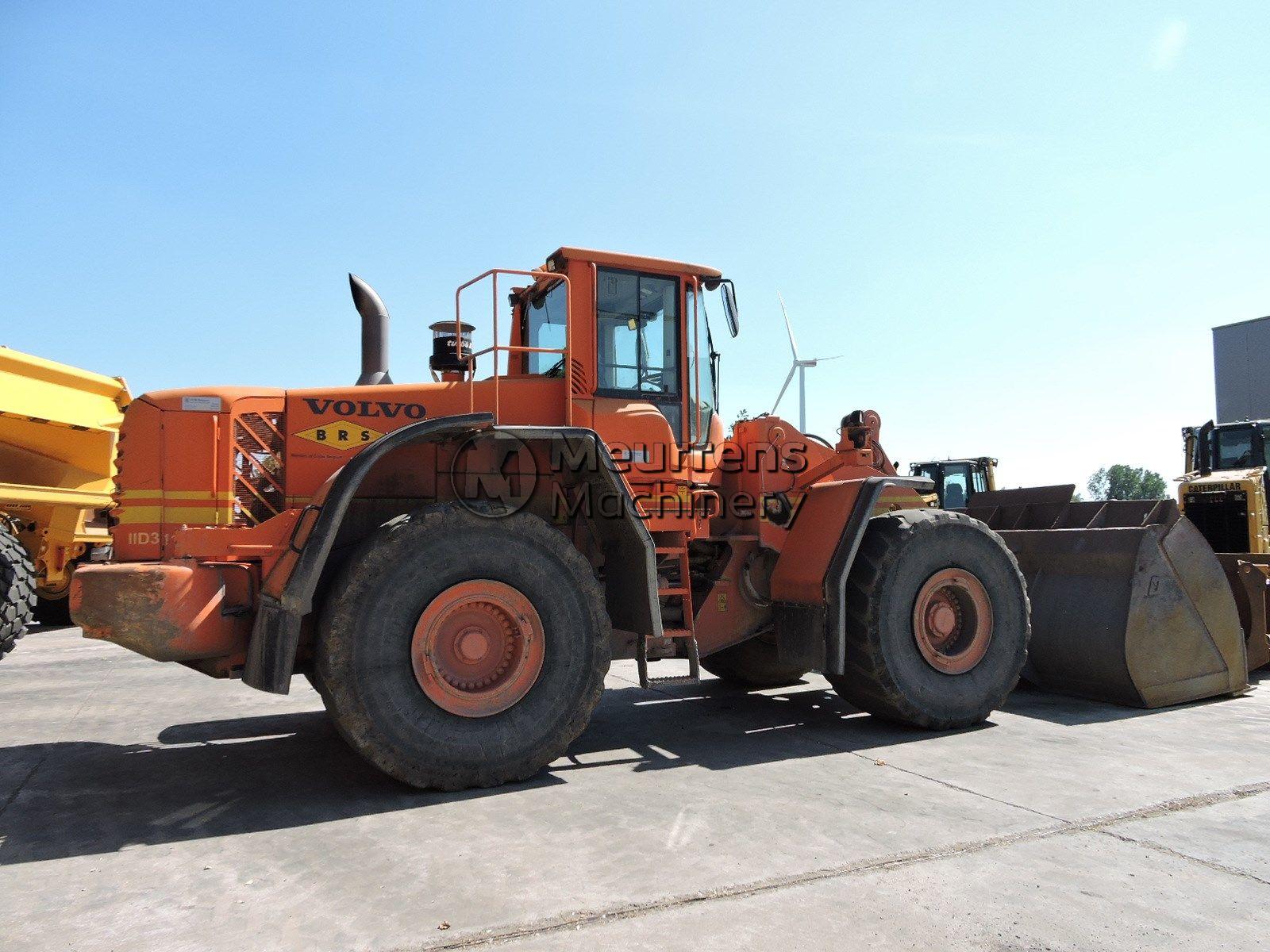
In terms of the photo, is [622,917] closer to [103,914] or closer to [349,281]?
[103,914]

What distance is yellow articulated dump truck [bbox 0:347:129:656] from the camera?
10945mm

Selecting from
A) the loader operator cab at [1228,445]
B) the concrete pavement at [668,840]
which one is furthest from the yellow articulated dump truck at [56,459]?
the loader operator cab at [1228,445]

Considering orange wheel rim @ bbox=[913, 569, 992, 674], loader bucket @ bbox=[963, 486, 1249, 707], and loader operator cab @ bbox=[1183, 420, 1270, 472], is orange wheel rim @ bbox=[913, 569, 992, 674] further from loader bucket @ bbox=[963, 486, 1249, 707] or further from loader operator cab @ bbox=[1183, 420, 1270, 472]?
loader operator cab @ bbox=[1183, 420, 1270, 472]

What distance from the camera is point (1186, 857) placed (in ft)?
12.6

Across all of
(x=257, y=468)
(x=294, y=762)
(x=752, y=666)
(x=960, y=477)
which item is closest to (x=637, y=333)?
(x=257, y=468)

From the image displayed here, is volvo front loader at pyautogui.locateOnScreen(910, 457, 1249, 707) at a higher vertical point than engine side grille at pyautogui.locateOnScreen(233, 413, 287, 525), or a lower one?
lower

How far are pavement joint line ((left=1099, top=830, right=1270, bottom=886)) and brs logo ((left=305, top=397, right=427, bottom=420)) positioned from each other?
440cm

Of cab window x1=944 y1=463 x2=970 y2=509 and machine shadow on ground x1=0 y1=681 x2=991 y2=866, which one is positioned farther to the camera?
cab window x1=944 y1=463 x2=970 y2=509

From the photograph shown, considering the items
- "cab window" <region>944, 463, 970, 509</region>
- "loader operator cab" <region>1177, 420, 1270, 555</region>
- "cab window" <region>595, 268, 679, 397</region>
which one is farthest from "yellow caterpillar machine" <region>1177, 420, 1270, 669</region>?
"cab window" <region>944, 463, 970, 509</region>

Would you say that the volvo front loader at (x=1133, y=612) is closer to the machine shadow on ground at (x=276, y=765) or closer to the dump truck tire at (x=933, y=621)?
the dump truck tire at (x=933, y=621)

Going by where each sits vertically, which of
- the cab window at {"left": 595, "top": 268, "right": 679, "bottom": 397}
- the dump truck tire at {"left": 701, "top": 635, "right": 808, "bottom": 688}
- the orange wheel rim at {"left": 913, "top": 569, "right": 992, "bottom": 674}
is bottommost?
the dump truck tire at {"left": 701, "top": 635, "right": 808, "bottom": 688}

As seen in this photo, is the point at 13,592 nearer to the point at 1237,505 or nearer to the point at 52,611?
the point at 52,611

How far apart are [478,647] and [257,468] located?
5.86 feet

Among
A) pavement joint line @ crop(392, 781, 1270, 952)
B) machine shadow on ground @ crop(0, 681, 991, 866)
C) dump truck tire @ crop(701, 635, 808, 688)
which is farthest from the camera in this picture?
dump truck tire @ crop(701, 635, 808, 688)
